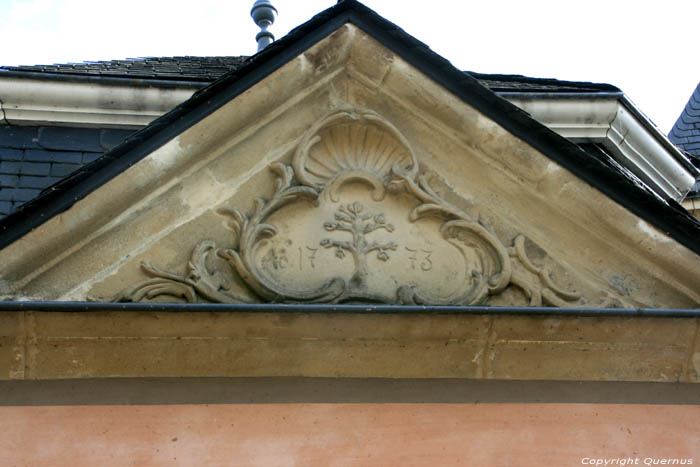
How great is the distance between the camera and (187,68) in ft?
18.8

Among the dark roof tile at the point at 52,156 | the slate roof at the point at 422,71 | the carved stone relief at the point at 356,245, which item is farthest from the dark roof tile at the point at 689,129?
the dark roof tile at the point at 52,156

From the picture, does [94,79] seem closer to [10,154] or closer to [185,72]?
[10,154]

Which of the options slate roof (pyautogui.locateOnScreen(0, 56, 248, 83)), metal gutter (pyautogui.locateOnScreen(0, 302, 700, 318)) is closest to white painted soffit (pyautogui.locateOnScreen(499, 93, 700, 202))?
metal gutter (pyautogui.locateOnScreen(0, 302, 700, 318))

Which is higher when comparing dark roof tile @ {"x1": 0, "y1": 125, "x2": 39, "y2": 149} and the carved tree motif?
dark roof tile @ {"x1": 0, "y1": 125, "x2": 39, "y2": 149}

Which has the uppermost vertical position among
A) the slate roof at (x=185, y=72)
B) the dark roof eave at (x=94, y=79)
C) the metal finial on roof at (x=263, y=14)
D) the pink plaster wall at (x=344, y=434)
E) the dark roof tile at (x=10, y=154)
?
the metal finial on roof at (x=263, y=14)

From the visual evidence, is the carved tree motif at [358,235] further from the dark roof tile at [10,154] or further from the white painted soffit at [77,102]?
the dark roof tile at [10,154]

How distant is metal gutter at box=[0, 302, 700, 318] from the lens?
356cm

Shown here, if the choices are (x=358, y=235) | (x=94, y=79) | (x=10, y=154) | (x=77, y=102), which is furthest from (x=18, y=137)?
(x=358, y=235)

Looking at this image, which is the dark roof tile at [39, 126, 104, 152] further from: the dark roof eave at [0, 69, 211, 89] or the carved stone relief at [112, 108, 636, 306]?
the carved stone relief at [112, 108, 636, 306]

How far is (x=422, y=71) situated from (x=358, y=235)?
0.76 metres

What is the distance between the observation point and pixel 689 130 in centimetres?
751

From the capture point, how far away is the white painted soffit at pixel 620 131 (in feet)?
16.7

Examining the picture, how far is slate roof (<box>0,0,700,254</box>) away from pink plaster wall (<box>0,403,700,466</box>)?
2.52 ft

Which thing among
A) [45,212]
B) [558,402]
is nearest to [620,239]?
A: [558,402]
